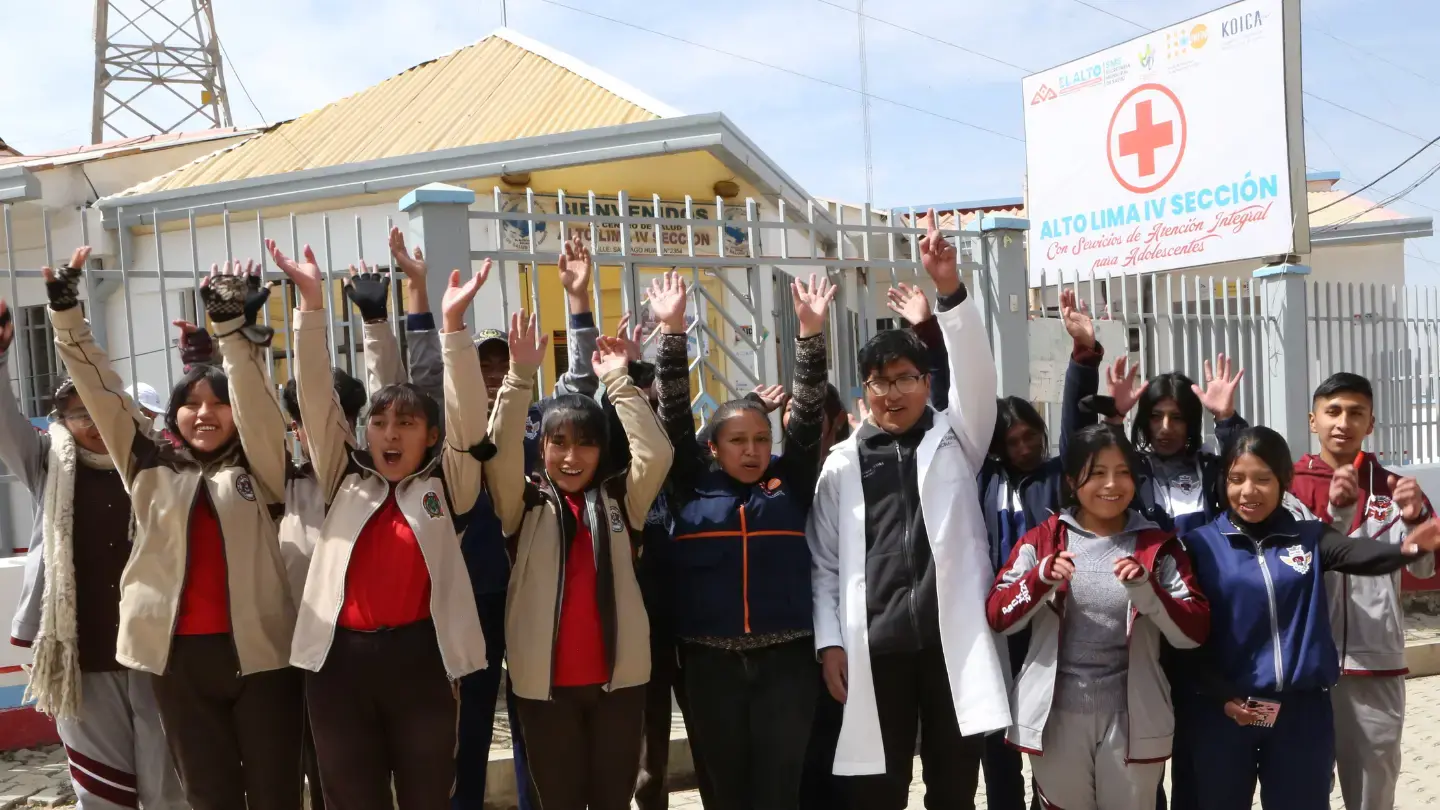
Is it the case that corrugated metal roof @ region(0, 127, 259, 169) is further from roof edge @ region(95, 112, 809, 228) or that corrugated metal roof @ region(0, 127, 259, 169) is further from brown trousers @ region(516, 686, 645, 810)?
brown trousers @ region(516, 686, 645, 810)

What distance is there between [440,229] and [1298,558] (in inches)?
114

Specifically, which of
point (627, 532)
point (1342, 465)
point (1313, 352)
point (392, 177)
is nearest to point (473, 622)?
point (627, 532)

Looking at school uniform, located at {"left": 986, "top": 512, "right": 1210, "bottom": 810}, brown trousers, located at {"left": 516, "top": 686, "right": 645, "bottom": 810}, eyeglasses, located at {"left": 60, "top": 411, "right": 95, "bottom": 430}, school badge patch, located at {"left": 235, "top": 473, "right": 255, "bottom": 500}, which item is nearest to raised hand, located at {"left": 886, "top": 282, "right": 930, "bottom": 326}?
school uniform, located at {"left": 986, "top": 512, "right": 1210, "bottom": 810}

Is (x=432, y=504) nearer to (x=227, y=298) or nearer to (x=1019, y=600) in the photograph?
(x=227, y=298)

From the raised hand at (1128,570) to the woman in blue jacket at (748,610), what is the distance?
82 centimetres

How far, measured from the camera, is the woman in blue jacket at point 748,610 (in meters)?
2.89

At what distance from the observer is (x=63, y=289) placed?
280 cm

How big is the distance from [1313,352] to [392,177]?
592 centimetres

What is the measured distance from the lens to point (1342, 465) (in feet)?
10.8

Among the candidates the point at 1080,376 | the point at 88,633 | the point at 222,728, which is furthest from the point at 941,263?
the point at 88,633

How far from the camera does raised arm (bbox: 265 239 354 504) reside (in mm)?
2760

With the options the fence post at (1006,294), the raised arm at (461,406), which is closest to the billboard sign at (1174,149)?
the fence post at (1006,294)

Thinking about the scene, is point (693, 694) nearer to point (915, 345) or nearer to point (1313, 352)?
point (915, 345)

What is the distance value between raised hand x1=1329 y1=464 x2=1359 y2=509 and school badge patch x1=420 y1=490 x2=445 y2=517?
246 cm
